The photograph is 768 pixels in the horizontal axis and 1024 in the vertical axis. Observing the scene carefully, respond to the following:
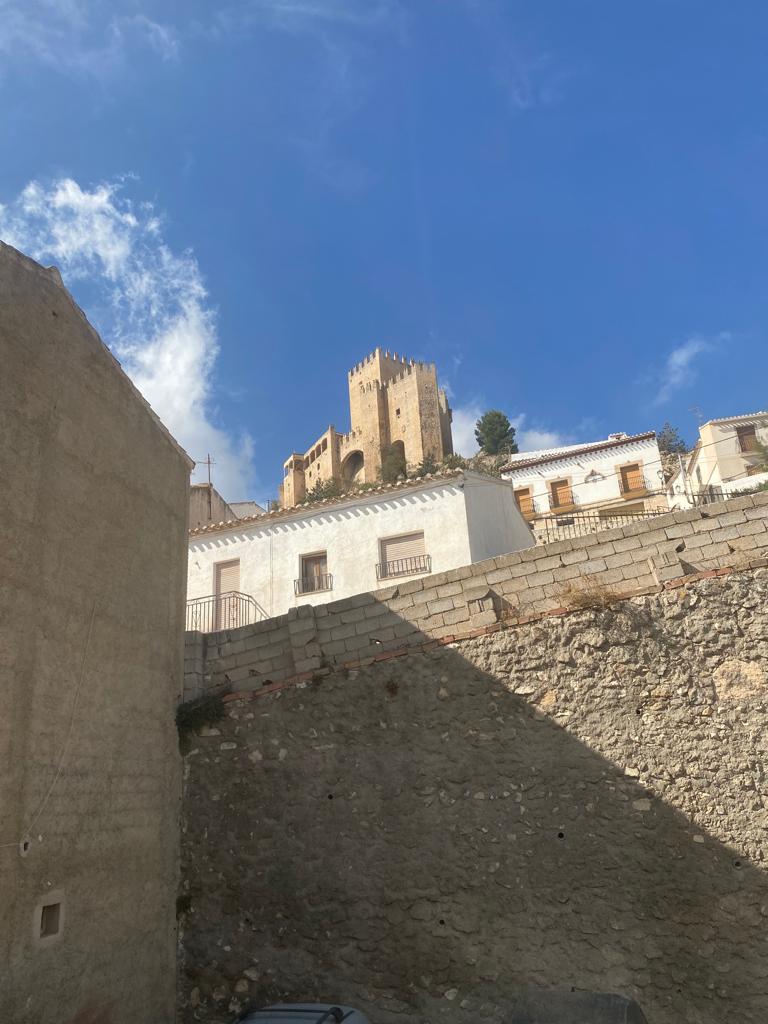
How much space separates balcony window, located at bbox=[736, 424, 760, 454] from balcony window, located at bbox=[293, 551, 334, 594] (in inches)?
1039

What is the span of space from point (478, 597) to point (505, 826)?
7.50ft

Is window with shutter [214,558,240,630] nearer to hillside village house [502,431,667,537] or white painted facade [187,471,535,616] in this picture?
white painted facade [187,471,535,616]

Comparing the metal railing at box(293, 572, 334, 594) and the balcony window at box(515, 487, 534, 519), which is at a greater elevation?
the balcony window at box(515, 487, 534, 519)

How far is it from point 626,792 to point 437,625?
2485mm

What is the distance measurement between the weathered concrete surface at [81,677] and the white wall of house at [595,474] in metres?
26.9

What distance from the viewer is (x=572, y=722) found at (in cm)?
741

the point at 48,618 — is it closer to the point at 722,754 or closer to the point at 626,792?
the point at 626,792

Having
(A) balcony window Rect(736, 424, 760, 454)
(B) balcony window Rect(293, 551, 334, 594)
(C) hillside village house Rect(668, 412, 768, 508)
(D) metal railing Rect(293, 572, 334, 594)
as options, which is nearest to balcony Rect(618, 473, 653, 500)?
(C) hillside village house Rect(668, 412, 768, 508)

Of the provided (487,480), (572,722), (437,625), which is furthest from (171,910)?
(487,480)

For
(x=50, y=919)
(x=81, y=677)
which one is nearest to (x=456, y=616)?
(x=81, y=677)

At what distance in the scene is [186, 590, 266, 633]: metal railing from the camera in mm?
17906

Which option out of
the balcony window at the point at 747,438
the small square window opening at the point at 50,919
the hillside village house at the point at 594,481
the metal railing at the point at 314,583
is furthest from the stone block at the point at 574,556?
the balcony window at the point at 747,438

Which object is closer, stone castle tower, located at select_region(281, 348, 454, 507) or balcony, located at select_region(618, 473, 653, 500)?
balcony, located at select_region(618, 473, 653, 500)

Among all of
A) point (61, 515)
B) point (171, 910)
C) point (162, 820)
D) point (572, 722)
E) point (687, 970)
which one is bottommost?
point (687, 970)
